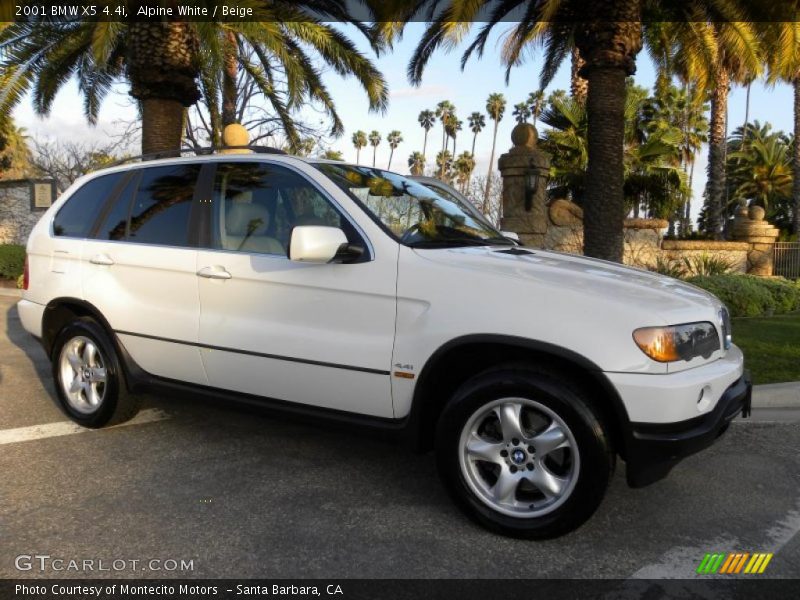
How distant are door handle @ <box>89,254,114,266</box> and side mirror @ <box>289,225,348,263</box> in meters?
1.72

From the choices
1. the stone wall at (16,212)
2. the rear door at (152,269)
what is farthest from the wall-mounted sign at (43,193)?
the rear door at (152,269)

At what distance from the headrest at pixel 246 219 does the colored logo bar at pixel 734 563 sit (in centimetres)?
281

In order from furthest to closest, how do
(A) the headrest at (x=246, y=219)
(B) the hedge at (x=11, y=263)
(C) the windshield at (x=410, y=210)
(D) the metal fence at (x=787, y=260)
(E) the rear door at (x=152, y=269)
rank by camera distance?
1. (D) the metal fence at (x=787, y=260)
2. (B) the hedge at (x=11, y=263)
3. (E) the rear door at (x=152, y=269)
4. (A) the headrest at (x=246, y=219)
5. (C) the windshield at (x=410, y=210)

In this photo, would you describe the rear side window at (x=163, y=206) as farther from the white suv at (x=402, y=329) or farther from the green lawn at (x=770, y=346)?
the green lawn at (x=770, y=346)

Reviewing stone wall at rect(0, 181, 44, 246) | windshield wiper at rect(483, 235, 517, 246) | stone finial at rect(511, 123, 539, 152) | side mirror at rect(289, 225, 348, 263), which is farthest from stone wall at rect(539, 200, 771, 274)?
stone wall at rect(0, 181, 44, 246)

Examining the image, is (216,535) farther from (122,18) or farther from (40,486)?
(122,18)

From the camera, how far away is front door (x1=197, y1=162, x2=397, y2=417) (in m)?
3.43

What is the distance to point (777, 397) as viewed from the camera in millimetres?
5504

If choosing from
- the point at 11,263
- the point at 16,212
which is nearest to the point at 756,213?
the point at 11,263

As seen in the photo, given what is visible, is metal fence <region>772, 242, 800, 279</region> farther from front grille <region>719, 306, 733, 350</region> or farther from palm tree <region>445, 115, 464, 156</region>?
palm tree <region>445, 115, 464, 156</region>

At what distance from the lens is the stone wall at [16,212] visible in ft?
67.3

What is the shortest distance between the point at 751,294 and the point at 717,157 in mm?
13190

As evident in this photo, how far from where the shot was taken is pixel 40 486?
12.2ft

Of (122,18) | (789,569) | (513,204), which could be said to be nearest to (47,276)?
(789,569)
